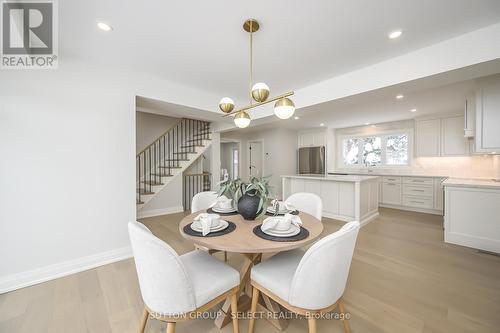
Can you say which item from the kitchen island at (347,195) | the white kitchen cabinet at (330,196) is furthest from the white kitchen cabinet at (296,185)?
the white kitchen cabinet at (330,196)

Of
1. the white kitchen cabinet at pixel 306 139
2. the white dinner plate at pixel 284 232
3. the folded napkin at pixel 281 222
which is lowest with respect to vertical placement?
the white dinner plate at pixel 284 232

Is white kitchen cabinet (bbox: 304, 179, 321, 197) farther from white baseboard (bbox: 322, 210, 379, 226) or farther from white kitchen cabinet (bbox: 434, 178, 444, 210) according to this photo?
white kitchen cabinet (bbox: 434, 178, 444, 210)

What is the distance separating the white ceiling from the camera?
151 cm

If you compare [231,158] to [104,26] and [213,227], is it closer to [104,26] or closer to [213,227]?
[104,26]

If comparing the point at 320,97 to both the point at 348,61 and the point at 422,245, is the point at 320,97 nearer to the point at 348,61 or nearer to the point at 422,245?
the point at 348,61

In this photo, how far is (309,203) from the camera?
7.48ft

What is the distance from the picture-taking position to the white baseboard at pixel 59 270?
6.32 feet

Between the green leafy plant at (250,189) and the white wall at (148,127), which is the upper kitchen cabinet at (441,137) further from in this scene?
the white wall at (148,127)

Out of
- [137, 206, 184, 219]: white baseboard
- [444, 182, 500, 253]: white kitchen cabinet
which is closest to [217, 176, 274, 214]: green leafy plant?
[444, 182, 500, 253]: white kitchen cabinet

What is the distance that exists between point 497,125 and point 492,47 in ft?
4.98

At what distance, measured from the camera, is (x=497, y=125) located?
2.57m

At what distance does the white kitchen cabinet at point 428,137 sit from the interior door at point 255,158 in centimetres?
444

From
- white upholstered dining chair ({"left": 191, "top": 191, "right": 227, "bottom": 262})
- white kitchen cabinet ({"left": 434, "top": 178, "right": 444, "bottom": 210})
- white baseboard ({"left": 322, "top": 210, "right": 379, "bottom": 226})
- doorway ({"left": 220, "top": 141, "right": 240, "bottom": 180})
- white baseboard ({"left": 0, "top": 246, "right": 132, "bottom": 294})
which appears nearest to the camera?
white baseboard ({"left": 0, "top": 246, "right": 132, "bottom": 294})

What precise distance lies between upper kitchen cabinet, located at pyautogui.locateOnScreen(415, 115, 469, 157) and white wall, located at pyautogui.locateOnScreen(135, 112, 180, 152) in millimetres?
6423
